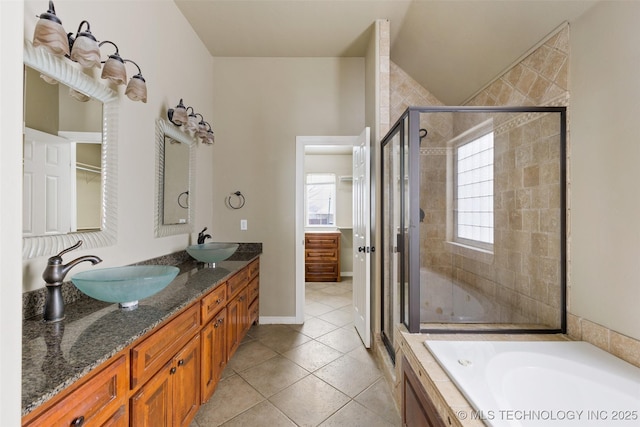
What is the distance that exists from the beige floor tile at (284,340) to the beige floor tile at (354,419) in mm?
880

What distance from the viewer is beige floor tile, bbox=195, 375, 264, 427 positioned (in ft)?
5.58

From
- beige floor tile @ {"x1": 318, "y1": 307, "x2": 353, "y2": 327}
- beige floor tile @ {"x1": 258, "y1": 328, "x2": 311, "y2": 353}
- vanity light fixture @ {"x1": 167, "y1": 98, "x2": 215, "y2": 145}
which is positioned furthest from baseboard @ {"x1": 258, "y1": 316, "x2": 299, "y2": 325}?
vanity light fixture @ {"x1": 167, "y1": 98, "x2": 215, "y2": 145}

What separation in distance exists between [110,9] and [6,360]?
1950mm

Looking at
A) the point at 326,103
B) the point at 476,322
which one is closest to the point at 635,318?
the point at 476,322

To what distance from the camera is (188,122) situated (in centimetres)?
226

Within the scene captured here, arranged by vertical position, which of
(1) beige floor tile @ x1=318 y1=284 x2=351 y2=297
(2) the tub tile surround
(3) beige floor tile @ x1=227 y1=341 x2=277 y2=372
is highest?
(2) the tub tile surround

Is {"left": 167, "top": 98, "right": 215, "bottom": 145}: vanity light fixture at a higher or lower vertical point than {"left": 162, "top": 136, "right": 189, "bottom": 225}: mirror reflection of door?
higher

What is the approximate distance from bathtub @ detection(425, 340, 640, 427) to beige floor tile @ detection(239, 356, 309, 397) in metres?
1.15

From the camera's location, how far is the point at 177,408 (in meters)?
1.37

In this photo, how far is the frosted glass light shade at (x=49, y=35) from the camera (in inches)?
42.2

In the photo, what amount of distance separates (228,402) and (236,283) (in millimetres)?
802

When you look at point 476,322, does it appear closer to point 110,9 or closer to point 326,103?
point 326,103

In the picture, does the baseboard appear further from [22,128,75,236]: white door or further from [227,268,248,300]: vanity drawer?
[22,128,75,236]: white door

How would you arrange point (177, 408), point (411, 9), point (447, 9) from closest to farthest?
point (177, 408) < point (447, 9) < point (411, 9)
